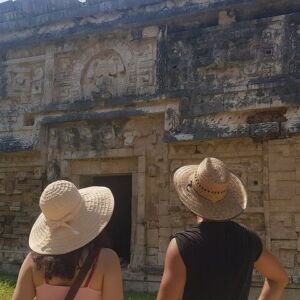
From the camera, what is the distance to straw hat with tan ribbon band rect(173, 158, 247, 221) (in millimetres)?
2539

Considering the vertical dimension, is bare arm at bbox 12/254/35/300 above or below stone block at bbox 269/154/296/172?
below

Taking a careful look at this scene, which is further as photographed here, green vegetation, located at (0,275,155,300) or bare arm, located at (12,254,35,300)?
green vegetation, located at (0,275,155,300)

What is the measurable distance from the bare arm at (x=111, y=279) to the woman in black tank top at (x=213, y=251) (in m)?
0.25

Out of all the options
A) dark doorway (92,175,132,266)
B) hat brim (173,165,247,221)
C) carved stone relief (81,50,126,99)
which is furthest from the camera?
dark doorway (92,175,132,266)

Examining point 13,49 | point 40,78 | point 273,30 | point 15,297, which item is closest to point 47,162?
point 40,78

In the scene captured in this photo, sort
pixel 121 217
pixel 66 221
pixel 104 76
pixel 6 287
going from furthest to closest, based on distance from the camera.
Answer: pixel 121 217
pixel 104 76
pixel 6 287
pixel 66 221

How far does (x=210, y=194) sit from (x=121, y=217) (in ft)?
29.1

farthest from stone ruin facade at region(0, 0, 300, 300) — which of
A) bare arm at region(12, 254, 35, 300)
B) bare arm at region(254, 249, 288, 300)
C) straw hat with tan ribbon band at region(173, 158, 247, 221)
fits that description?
bare arm at region(12, 254, 35, 300)

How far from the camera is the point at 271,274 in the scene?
8.51ft

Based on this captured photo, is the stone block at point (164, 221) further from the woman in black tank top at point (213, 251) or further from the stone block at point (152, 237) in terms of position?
the woman in black tank top at point (213, 251)

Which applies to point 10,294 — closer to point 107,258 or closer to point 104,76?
point 104,76

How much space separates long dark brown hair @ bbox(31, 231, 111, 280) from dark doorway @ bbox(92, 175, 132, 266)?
8545 millimetres

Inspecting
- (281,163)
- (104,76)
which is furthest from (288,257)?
(104,76)

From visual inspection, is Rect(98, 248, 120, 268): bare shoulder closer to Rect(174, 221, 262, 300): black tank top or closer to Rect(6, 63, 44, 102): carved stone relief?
Rect(174, 221, 262, 300): black tank top
